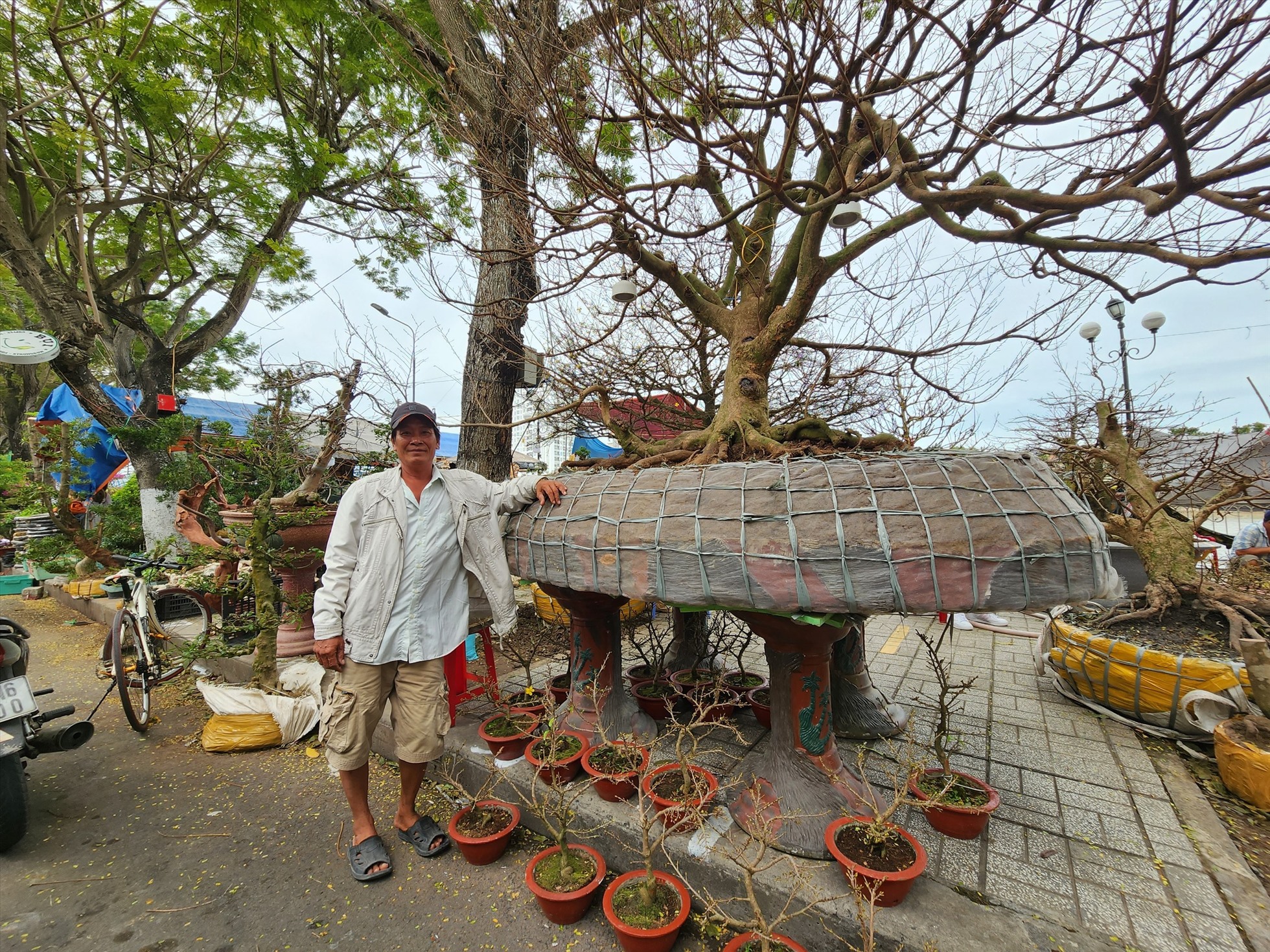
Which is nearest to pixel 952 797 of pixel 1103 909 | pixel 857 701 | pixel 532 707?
pixel 1103 909

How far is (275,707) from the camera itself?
11.7 ft

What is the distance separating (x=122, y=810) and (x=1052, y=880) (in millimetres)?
4679

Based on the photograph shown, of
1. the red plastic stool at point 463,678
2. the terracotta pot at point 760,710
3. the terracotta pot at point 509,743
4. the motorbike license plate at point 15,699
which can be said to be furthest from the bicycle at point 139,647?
the terracotta pot at point 760,710

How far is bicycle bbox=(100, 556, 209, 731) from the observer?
3.87m

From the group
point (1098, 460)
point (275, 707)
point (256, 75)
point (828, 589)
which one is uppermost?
point (256, 75)

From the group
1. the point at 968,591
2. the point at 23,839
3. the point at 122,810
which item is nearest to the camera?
the point at 968,591

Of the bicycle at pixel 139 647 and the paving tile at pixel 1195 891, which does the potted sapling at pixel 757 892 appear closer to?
the paving tile at pixel 1195 891

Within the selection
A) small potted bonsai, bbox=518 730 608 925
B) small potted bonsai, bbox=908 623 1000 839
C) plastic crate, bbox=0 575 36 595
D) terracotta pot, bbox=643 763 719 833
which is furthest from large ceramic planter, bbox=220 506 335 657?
plastic crate, bbox=0 575 36 595

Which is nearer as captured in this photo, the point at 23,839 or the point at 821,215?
the point at 821,215

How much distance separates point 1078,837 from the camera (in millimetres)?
2258

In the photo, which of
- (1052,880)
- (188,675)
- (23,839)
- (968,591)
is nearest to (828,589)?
(968,591)

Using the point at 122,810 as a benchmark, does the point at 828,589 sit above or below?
above

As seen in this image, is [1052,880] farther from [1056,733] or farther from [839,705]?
[1056,733]

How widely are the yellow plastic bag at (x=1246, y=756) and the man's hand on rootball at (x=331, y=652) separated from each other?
4509mm
